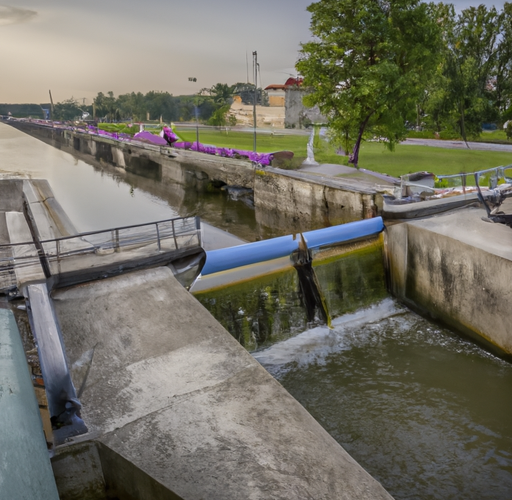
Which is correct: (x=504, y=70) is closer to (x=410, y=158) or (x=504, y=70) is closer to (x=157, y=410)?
(x=410, y=158)

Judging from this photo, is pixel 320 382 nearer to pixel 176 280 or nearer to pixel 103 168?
pixel 176 280

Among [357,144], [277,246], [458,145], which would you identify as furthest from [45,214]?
[458,145]

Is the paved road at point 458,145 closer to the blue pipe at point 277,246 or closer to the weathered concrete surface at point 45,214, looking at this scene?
the blue pipe at point 277,246

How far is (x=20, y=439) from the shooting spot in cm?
204

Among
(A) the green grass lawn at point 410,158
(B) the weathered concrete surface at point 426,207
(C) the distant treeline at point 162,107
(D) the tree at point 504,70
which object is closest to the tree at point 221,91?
(C) the distant treeline at point 162,107

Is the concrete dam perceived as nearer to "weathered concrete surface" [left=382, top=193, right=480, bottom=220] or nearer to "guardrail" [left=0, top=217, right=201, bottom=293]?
"guardrail" [left=0, top=217, right=201, bottom=293]

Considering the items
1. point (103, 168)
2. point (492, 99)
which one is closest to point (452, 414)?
point (492, 99)

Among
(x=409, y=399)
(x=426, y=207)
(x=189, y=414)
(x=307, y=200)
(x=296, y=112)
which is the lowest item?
(x=409, y=399)

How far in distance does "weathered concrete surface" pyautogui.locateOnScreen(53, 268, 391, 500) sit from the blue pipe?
1.52 m

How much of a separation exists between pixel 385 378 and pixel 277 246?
7.28 feet

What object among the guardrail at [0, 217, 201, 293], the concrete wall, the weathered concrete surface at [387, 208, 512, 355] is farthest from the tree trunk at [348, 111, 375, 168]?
the guardrail at [0, 217, 201, 293]

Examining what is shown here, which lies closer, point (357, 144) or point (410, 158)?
point (357, 144)

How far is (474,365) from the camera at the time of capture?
567 cm

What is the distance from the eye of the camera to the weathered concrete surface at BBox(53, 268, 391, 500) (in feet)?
8.24
